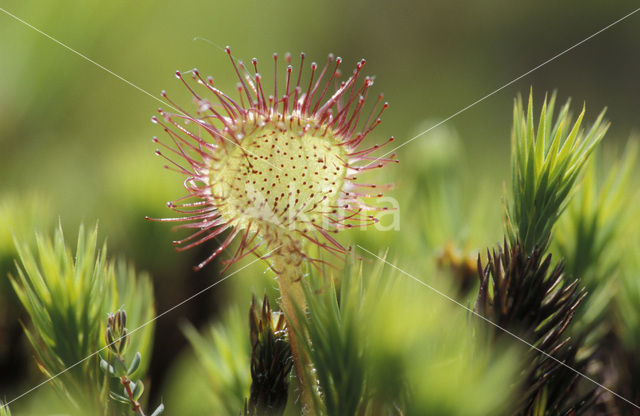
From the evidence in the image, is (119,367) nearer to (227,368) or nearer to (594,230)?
(227,368)

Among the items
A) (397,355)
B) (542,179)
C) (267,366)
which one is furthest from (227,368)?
(542,179)

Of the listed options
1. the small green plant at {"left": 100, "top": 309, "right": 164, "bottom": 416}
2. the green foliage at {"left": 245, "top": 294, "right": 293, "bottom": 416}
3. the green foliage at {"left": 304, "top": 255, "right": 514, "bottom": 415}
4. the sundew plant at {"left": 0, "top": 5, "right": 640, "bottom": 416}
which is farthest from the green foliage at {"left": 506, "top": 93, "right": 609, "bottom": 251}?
the small green plant at {"left": 100, "top": 309, "right": 164, "bottom": 416}

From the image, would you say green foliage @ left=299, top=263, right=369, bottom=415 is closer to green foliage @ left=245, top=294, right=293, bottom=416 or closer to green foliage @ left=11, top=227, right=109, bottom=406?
green foliage @ left=245, top=294, right=293, bottom=416

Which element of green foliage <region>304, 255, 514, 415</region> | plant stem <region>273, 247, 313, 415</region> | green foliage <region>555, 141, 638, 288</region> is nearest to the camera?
green foliage <region>304, 255, 514, 415</region>

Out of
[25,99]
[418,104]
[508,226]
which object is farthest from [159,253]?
[418,104]

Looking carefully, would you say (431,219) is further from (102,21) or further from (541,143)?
(102,21)

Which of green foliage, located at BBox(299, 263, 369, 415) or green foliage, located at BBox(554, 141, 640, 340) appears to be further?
green foliage, located at BBox(554, 141, 640, 340)

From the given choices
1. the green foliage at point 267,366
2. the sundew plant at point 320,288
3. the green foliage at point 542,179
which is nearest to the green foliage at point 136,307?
the sundew plant at point 320,288

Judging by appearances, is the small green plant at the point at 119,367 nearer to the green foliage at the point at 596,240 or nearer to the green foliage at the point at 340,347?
the green foliage at the point at 340,347
